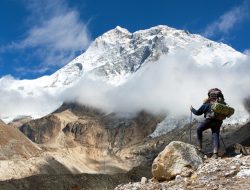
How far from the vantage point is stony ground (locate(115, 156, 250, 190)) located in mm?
12930

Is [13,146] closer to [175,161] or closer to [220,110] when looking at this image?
[220,110]

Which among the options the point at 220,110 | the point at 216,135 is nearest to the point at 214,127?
the point at 216,135

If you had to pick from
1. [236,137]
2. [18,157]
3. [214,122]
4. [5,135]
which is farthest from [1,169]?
[214,122]

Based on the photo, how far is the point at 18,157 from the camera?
495ft

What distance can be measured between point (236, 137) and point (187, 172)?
606ft

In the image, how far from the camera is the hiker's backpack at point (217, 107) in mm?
15758

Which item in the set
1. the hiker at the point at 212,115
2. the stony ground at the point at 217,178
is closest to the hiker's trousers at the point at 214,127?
the hiker at the point at 212,115

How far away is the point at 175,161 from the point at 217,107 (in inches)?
78.1

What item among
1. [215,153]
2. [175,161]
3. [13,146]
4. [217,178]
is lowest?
[217,178]

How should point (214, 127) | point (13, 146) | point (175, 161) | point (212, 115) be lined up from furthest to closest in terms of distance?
point (13, 146), point (214, 127), point (212, 115), point (175, 161)

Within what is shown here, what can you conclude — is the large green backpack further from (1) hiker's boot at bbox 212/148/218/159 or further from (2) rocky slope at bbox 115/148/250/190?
(2) rocky slope at bbox 115/148/250/190

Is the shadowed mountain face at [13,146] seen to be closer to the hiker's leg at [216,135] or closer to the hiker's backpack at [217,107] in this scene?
the hiker's leg at [216,135]

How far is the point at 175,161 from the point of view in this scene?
15086mm

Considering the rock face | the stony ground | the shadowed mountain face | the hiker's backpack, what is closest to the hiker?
the hiker's backpack
